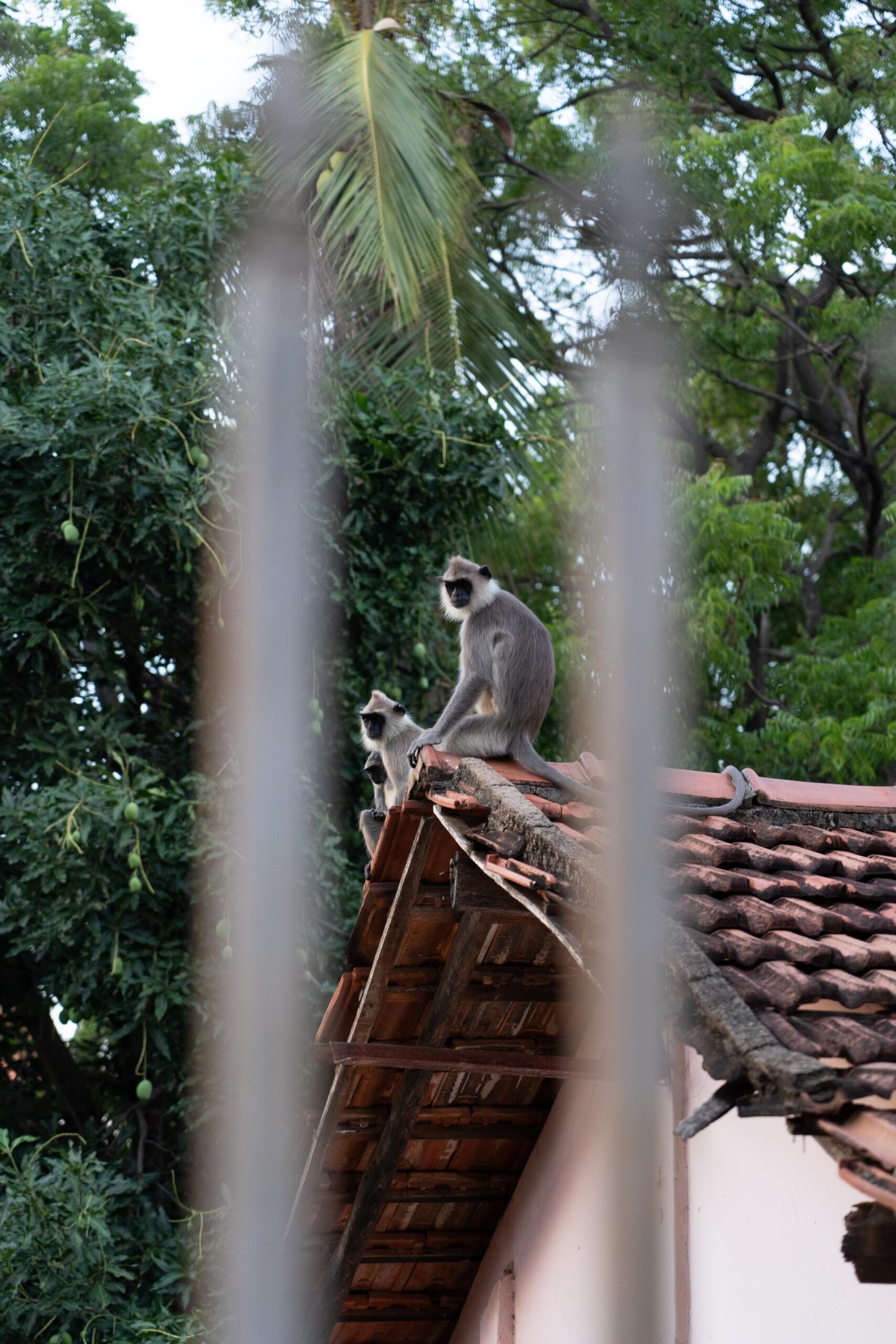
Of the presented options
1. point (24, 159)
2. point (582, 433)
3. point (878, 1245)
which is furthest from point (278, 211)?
point (24, 159)

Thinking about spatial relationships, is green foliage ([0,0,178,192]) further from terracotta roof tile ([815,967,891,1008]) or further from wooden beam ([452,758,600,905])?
terracotta roof tile ([815,967,891,1008])

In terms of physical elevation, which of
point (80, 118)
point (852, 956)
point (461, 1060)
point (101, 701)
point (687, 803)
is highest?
point (80, 118)

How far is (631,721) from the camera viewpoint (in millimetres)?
1285

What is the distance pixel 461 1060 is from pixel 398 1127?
1.80ft

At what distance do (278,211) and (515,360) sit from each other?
9.07m

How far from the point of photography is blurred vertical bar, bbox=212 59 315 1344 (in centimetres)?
136

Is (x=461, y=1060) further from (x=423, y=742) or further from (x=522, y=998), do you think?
(x=423, y=742)

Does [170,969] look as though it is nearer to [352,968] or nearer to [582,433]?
[352,968]

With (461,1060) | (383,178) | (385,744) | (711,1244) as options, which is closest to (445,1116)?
(461,1060)

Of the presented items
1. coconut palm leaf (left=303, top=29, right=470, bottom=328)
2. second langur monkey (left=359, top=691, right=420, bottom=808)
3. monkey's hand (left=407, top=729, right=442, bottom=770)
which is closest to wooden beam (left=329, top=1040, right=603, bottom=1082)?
monkey's hand (left=407, top=729, right=442, bottom=770)

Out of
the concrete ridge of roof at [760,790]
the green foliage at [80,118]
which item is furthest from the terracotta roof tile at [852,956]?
the green foliage at [80,118]

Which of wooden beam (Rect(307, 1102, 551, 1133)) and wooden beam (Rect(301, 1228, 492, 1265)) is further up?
wooden beam (Rect(307, 1102, 551, 1133))

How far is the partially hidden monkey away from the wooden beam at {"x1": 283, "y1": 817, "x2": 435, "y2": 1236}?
1.81 meters

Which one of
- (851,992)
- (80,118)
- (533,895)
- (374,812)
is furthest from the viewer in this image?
(80,118)
